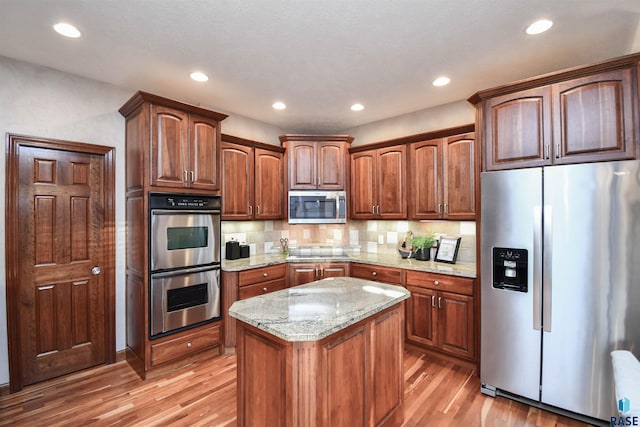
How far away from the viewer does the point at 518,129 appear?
2.39 meters

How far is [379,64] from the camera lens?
8.63ft

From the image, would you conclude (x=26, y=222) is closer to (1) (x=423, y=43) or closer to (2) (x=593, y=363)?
(1) (x=423, y=43)

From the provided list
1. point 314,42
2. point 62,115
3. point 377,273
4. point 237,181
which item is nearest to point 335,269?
point 377,273

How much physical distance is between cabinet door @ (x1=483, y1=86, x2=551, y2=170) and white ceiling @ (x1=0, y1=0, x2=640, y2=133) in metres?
0.41

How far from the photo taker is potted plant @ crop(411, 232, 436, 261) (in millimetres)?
3582

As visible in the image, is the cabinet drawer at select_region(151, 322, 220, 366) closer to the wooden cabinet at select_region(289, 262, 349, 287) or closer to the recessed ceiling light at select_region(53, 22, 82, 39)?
the wooden cabinet at select_region(289, 262, 349, 287)

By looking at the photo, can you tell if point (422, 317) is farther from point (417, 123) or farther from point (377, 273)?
point (417, 123)

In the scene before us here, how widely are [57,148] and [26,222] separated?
70 centimetres

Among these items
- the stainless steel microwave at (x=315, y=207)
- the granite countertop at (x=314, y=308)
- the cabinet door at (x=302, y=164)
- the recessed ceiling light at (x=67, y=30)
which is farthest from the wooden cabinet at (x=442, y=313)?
the recessed ceiling light at (x=67, y=30)

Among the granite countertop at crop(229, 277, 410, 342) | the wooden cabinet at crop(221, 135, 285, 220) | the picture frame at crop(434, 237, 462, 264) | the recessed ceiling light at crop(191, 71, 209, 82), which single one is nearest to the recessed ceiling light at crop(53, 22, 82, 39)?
the recessed ceiling light at crop(191, 71, 209, 82)

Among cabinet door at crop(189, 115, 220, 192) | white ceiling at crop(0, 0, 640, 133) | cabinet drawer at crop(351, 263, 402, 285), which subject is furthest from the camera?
cabinet drawer at crop(351, 263, 402, 285)

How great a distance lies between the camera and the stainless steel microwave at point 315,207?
412 centimetres

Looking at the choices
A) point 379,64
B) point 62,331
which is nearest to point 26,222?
point 62,331

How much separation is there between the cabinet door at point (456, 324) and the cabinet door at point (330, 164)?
2.01 m
